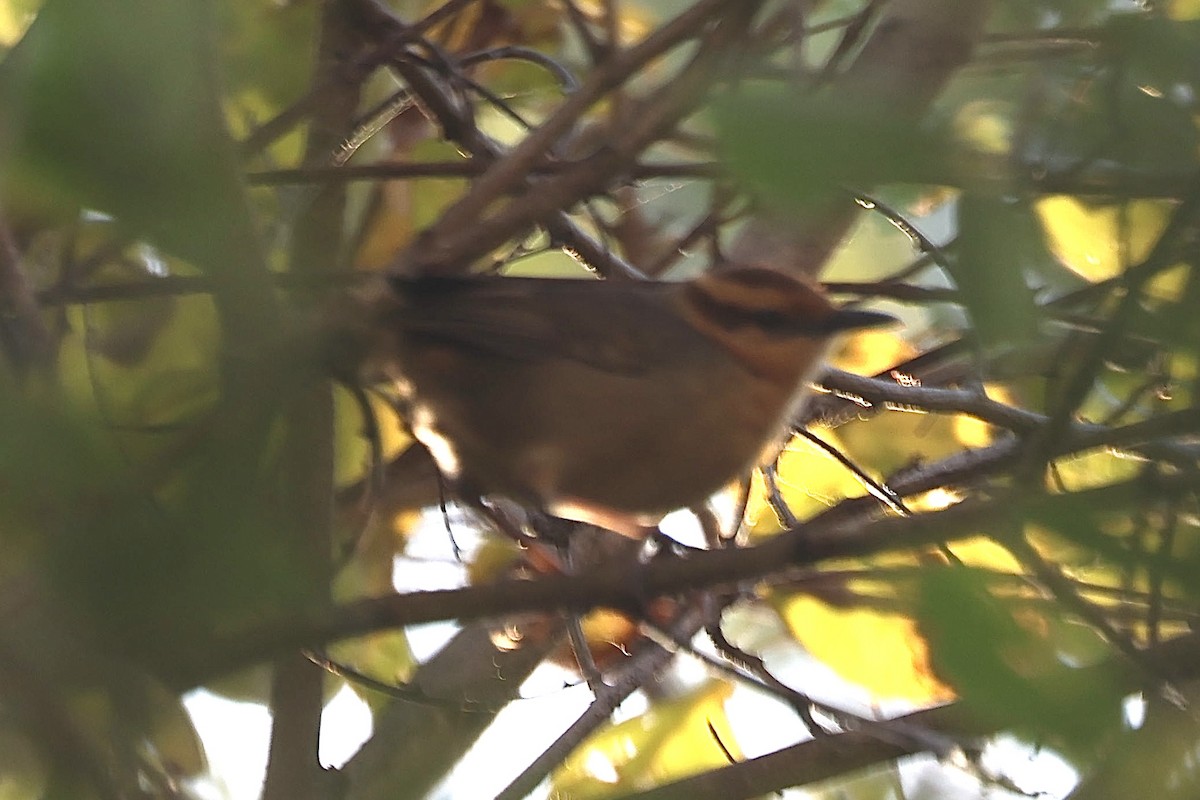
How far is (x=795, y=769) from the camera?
1694 mm

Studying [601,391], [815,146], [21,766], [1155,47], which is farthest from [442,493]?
[815,146]

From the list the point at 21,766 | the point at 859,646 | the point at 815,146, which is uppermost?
Answer: the point at 859,646

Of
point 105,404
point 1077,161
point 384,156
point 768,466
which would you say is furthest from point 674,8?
point 105,404

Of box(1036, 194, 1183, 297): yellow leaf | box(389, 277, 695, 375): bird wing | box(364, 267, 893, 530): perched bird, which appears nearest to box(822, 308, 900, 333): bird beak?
box(364, 267, 893, 530): perched bird

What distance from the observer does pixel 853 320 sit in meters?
2.25

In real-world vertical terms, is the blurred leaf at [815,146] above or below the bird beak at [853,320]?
below

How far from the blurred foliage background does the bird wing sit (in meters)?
0.16

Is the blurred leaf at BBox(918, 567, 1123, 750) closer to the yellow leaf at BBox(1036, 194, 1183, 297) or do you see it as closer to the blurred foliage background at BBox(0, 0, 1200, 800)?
the blurred foliage background at BBox(0, 0, 1200, 800)

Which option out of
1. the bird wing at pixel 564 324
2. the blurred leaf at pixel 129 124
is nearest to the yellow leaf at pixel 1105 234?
the blurred leaf at pixel 129 124

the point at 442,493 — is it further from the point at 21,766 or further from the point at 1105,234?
the point at 21,766

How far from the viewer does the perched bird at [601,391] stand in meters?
2.18

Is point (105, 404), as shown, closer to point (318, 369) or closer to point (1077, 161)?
point (318, 369)

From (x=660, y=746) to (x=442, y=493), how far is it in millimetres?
594

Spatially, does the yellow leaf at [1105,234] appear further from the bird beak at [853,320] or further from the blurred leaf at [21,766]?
the blurred leaf at [21,766]
